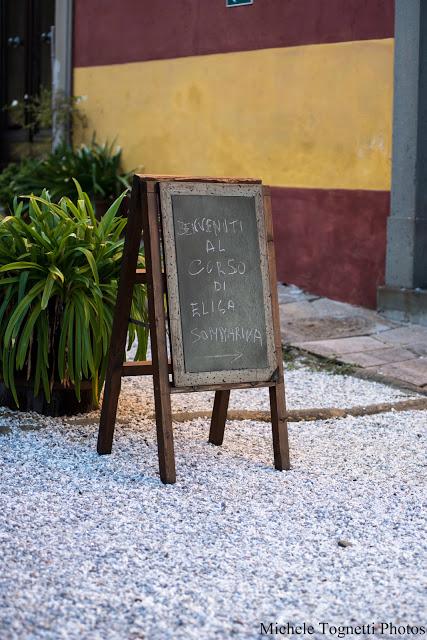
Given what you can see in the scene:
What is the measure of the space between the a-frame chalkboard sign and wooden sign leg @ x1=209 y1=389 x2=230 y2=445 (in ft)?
0.93

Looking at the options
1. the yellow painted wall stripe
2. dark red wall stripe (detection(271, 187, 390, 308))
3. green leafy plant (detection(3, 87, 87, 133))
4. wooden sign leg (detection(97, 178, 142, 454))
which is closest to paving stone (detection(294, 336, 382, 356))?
dark red wall stripe (detection(271, 187, 390, 308))

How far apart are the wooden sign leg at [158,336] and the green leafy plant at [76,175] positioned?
4806 mm

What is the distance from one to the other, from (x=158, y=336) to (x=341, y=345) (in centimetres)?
252

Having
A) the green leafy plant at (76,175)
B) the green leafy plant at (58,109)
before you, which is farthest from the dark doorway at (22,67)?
the green leafy plant at (76,175)

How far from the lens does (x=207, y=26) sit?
25.5 feet

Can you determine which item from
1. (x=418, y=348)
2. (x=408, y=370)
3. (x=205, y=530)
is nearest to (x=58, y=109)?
(x=418, y=348)

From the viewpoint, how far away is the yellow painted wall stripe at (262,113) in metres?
6.66

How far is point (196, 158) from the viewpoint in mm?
7992

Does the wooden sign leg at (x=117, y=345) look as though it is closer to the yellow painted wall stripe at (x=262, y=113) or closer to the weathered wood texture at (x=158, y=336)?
the weathered wood texture at (x=158, y=336)

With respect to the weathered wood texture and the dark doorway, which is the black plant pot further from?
the dark doorway

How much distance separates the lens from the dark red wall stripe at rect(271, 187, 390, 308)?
22.0 feet

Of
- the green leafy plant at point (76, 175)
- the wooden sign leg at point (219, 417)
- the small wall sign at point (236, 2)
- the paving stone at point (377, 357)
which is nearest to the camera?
the wooden sign leg at point (219, 417)

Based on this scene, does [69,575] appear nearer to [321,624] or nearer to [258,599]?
[258,599]

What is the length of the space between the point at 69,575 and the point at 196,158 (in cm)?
558
